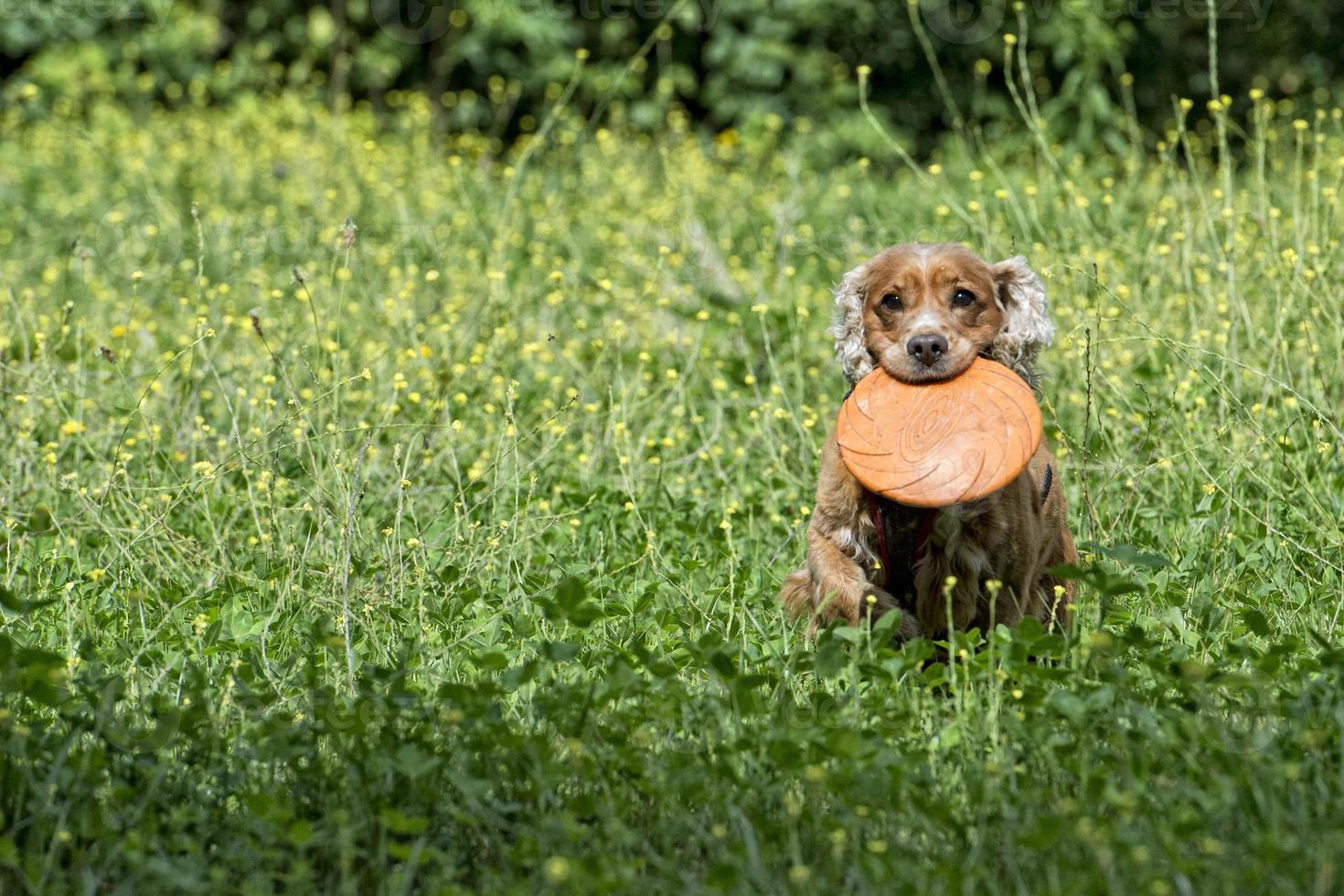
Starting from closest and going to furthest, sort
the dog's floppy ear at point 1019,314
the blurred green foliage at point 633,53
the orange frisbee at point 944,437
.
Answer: the orange frisbee at point 944,437
the dog's floppy ear at point 1019,314
the blurred green foliage at point 633,53

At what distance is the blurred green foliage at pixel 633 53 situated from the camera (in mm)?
11156

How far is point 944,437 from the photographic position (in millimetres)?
3814

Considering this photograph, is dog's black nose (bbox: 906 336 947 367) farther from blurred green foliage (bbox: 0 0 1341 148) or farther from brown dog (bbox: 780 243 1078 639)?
blurred green foliage (bbox: 0 0 1341 148)

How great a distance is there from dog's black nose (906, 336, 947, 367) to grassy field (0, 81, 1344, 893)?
0.54 meters

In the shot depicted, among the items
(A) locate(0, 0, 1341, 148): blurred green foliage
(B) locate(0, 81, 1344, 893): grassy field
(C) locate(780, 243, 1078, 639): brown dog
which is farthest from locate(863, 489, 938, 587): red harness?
(A) locate(0, 0, 1341, 148): blurred green foliage

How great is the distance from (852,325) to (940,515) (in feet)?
2.09

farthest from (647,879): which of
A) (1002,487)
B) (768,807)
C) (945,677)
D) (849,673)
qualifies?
(1002,487)

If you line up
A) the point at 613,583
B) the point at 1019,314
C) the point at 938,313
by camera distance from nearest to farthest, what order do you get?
1. the point at 938,313
2. the point at 1019,314
3. the point at 613,583

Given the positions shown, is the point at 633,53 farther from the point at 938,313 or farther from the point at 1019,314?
the point at 938,313

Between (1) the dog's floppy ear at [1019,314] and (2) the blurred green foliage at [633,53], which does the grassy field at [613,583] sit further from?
(2) the blurred green foliage at [633,53]

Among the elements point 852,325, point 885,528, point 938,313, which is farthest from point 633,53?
point 885,528

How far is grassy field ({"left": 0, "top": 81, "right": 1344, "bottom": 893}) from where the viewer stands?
287cm

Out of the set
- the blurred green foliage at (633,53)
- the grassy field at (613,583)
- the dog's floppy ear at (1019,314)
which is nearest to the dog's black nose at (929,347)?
the dog's floppy ear at (1019,314)

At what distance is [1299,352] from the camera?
5910mm
